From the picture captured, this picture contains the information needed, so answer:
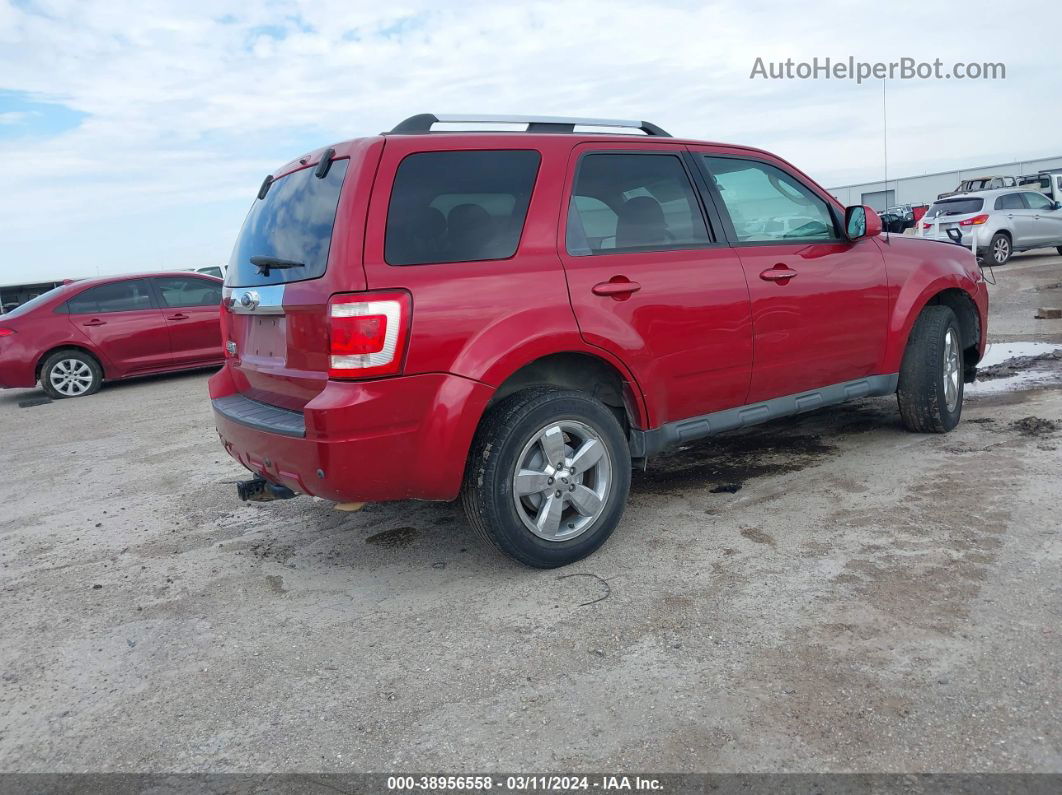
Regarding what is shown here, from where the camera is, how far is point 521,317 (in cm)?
354

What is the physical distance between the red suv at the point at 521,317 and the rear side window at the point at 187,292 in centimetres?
772

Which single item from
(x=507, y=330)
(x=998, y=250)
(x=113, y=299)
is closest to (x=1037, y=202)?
(x=998, y=250)

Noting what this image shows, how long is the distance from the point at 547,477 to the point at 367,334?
0.98 metres

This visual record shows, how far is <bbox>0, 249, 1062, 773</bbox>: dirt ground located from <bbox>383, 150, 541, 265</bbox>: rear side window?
142cm

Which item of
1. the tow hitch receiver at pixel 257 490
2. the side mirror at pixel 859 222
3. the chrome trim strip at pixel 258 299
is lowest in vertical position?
the tow hitch receiver at pixel 257 490

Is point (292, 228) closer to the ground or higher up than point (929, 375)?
higher up

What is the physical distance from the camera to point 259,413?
12.4 feet

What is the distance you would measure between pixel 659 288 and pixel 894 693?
2.04 metres

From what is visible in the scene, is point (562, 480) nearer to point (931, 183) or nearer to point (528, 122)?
point (528, 122)

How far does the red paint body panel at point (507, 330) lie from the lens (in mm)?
3303

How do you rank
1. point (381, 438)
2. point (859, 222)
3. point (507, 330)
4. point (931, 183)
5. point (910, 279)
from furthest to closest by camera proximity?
1. point (931, 183)
2. point (910, 279)
3. point (859, 222)
4. point (507, 330)
5. point (381, 438)

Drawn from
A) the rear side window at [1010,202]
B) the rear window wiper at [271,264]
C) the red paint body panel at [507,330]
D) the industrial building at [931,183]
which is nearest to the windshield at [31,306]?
the red paint body panel at [507,330]

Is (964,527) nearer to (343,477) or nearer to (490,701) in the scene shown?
(490,701)

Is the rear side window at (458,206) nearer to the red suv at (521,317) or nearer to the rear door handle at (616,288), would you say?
the red suv at (521,317)
